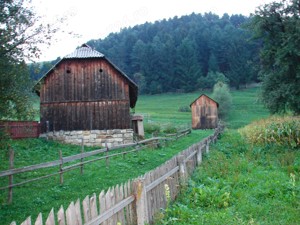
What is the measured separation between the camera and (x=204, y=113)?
50.8 meters

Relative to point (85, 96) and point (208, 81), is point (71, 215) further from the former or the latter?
point (208, 81)

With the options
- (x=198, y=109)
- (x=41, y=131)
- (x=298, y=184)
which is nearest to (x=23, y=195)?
(x=298, y=184)

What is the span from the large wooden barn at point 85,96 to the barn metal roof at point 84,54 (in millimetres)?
68

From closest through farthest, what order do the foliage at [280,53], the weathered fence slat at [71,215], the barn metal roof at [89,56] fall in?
the weathered fence slat at [71,215], the barn metal roof at [89,56], the foliage at [280,53]

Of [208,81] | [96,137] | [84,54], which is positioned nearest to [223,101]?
[208,81]

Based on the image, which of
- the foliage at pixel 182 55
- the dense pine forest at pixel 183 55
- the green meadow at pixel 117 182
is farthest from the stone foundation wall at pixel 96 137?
the foliage at pixel 182 55

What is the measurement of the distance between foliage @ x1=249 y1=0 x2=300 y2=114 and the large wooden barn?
11.2 meters

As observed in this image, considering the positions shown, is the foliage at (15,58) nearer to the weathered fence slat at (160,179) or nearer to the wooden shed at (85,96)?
the weathered fence slat at (160,179)

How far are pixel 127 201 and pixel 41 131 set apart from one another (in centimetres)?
2007

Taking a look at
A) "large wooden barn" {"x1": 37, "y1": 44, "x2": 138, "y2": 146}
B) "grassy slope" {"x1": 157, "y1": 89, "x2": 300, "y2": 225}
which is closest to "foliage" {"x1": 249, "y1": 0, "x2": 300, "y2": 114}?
"large wooden barn" {"x1": 37, "y1": 44, "x2": 138, "y2": 146}

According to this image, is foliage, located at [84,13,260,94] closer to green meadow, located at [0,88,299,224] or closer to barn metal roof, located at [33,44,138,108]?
barn metal roof, located at [33,44,138,108]

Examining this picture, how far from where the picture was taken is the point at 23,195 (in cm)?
938

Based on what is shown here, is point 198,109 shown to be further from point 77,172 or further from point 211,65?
point 211,65

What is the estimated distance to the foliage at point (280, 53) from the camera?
1003 inches
